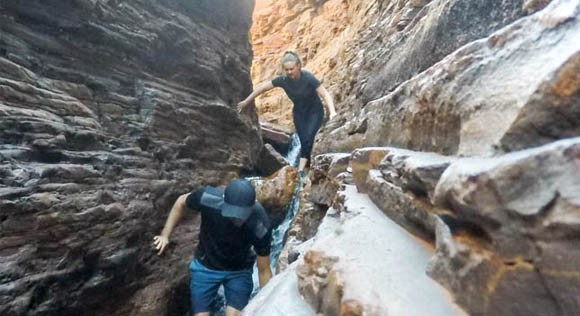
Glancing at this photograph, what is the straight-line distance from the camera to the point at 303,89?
219 inches

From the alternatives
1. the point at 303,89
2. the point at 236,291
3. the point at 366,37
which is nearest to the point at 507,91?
the point at 236,291

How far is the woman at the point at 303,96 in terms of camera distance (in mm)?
5305

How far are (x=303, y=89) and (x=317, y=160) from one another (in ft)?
4.06

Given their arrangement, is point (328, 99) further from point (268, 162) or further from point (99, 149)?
point (268, 162)

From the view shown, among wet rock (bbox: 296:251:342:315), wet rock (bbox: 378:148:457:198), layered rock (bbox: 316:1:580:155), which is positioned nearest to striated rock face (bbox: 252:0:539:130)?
layered rock (bbox: 316:1:580:155)

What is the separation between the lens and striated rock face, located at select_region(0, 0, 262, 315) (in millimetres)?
3361

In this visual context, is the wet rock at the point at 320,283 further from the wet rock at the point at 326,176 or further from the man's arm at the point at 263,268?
the man's arm at the point at 263,268

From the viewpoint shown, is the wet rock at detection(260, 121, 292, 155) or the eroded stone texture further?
the wet rock at detection(260, 121, 292, 155)

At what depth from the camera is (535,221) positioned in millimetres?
955

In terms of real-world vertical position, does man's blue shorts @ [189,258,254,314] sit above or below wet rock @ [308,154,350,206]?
below

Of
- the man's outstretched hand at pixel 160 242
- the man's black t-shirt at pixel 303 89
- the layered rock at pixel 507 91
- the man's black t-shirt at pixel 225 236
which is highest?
the man's black t-shirt at pixel 303 89

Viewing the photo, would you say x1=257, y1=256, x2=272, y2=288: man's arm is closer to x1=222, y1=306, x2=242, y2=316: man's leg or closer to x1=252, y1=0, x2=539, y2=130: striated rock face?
x1=222, y1=306, x2=242, y2=316: man's leg

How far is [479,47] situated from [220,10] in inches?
266

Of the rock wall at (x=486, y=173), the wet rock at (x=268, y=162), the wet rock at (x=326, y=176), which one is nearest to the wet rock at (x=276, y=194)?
the wet rock at (x=326, y=176)
